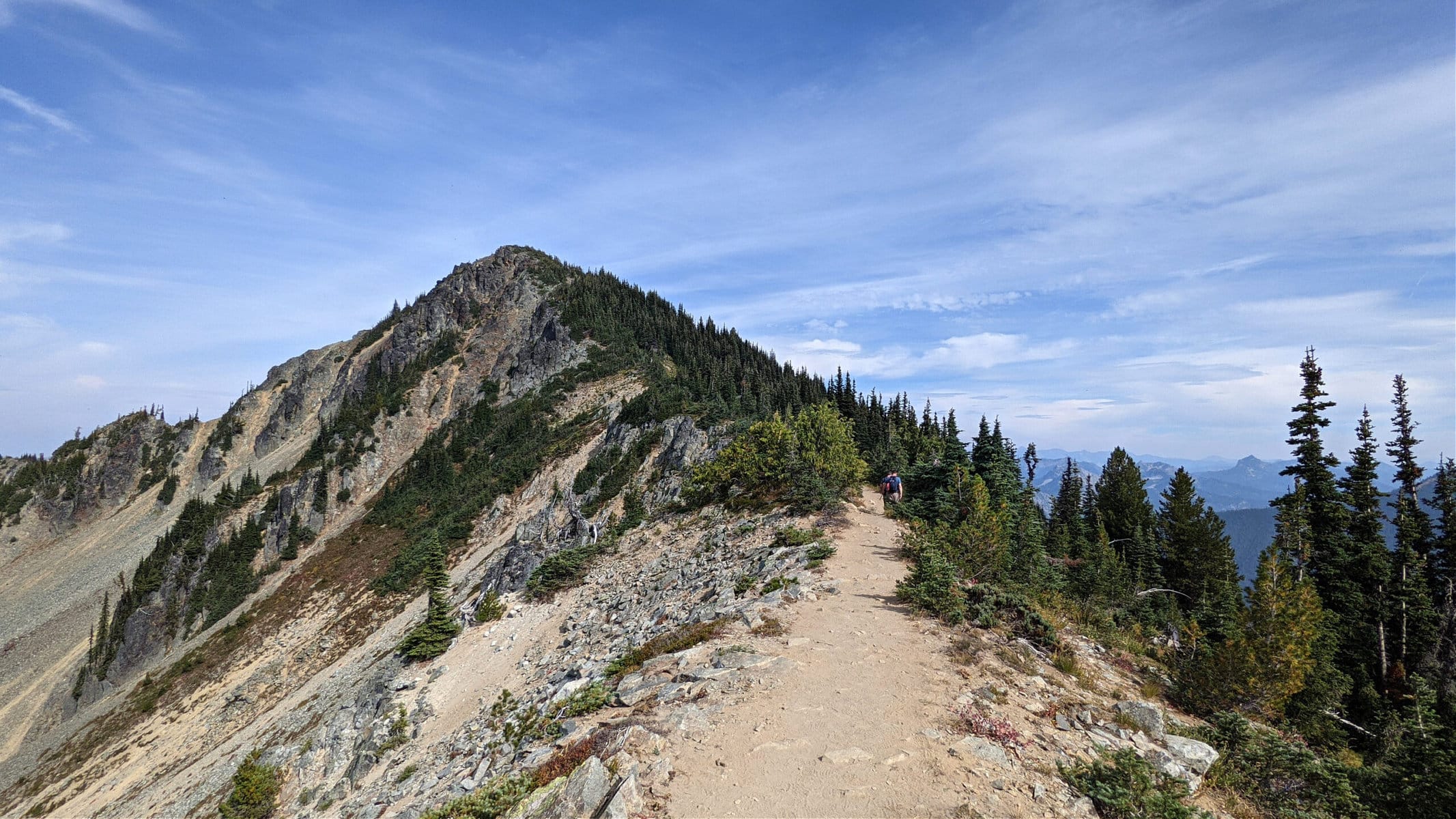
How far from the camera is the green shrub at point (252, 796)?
72.8ft

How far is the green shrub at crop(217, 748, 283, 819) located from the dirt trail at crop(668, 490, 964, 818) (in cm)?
2397

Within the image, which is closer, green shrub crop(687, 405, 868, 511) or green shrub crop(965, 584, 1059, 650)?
green shrub crop(965, 584, 1059, 650)

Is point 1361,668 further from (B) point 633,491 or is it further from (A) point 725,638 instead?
(B) point 633,491

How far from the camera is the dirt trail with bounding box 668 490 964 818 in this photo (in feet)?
28.5

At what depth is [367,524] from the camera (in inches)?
3036

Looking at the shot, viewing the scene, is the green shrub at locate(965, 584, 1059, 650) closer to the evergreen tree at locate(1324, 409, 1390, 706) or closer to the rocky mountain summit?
the rocky mountain summit

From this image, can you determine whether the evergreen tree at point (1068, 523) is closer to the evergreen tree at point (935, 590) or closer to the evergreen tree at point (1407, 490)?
the evergreen tree at point (1407, 490)

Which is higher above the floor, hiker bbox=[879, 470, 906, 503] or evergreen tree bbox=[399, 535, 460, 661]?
hiker bbox=[879, 470, 906, 503]

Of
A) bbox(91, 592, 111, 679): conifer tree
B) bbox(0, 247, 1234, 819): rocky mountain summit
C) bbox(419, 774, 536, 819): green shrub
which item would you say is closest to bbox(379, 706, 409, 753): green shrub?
bbox(0, 247, 1234, 819): rocky mountain summit

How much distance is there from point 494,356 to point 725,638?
112m

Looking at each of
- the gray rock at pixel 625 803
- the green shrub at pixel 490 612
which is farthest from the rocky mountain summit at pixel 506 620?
the green shrub at pixel 490 612

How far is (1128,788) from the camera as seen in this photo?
8.52 meters

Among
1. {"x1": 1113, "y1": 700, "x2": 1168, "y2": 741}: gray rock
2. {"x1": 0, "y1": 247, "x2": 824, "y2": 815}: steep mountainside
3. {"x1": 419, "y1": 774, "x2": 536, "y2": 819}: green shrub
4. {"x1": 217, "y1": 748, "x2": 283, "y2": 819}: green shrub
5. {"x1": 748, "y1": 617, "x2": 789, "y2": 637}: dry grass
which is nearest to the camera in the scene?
{"x1": 419, "y1": 774, "x2": 536, "y2": 819}: green shrub

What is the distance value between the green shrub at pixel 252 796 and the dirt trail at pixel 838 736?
24.0 m
